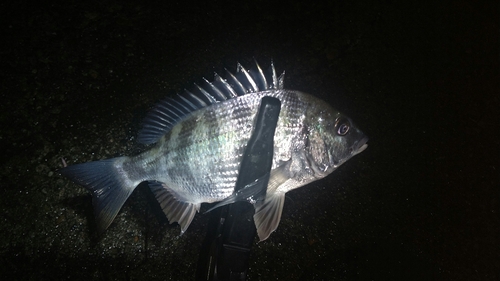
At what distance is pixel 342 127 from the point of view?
1.56m

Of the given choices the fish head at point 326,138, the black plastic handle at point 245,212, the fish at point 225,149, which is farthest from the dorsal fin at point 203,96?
the fish head at point 326,138

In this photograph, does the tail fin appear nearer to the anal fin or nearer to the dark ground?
the dark ground

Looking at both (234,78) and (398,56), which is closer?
(234,78)

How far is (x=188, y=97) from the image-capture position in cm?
158

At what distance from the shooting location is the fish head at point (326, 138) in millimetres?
1528

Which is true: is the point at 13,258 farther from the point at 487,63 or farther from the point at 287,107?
the point at 487,63

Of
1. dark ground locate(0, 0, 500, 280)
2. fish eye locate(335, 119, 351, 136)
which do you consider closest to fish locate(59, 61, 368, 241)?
fish eye locate(335, 119, 351, 136)

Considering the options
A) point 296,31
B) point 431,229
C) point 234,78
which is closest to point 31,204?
point 234,78

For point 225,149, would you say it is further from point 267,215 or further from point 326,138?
point 326,138

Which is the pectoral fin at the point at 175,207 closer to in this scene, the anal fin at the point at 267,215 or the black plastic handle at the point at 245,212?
the black plastic handle at the point at 245,212

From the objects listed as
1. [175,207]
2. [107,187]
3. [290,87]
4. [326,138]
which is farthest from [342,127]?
[107,187]

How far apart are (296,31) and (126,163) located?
1.57 m

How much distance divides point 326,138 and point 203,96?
0.75 m

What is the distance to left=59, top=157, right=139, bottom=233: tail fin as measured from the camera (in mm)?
1551
